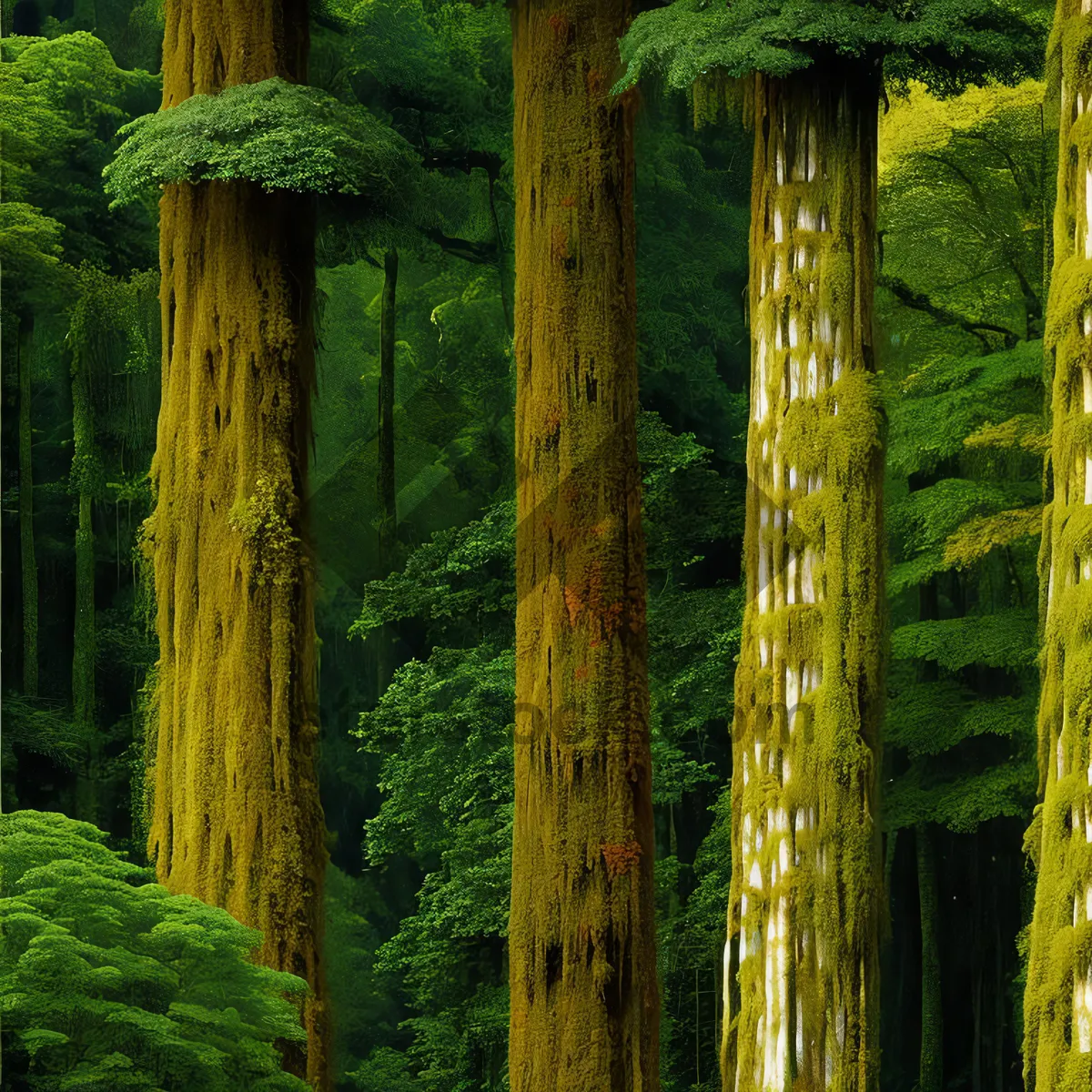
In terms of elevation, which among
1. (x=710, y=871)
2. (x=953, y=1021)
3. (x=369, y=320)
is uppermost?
(x=369, y=320)

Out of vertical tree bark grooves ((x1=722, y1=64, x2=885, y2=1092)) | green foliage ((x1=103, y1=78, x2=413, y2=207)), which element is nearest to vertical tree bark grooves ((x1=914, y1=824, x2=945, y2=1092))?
vertical tree bark grooves ((x1=722, y1=64, x2=885, y2=1092))


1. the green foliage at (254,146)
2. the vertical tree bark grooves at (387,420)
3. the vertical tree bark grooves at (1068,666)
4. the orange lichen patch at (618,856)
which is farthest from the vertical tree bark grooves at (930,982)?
the vertical tree bark grooves at (1068,666)

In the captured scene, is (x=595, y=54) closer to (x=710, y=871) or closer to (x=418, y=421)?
(x=710, y=871)

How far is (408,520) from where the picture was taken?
72.8ft

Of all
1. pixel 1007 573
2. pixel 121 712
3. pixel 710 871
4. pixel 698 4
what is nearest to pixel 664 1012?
pixel 710 871

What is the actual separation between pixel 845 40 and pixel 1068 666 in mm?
3599

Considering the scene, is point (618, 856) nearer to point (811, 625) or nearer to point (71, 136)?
point (811, 625)

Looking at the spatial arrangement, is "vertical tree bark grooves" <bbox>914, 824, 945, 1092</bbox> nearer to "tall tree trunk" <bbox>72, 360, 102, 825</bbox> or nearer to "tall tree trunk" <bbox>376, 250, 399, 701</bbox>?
"tall tree trunk" <bbox>376, 250, 399, 701</bbox>

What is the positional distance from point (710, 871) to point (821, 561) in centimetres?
806

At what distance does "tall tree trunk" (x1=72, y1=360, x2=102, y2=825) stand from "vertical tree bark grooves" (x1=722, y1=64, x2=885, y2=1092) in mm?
13333

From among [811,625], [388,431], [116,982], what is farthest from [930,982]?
[116,982]

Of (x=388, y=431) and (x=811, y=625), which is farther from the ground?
(x=388, y=431)

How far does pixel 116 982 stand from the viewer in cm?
790

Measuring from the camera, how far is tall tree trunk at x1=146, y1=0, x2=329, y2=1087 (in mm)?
10766
